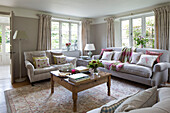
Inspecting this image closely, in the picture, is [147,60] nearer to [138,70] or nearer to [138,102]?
[138,70]

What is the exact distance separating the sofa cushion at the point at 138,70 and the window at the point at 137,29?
66.0 inches

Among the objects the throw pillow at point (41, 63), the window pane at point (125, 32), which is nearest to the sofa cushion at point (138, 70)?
the window pane at point (125, 32)

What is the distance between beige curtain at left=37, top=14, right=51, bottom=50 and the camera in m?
4.45

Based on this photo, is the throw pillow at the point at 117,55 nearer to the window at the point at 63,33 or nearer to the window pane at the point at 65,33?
the window at the point at 63,33

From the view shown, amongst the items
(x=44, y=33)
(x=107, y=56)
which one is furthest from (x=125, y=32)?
(x=44, y=33)

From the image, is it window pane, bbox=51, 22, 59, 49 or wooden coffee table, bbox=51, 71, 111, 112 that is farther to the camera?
window pane, bbox=51, 22, 59, 49

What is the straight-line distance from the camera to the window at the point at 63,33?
526 centimetres

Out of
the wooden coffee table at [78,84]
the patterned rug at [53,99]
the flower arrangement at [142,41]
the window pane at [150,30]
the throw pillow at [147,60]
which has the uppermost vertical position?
the window pane at [150,30]

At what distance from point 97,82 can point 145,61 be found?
1.78 meters

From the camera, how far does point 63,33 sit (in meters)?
5.52

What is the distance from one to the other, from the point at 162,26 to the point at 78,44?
3638 millimetres

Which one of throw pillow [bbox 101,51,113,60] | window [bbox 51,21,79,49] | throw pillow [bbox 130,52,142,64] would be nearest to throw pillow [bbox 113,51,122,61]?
throw pillow [bbox 101,51,113,60]

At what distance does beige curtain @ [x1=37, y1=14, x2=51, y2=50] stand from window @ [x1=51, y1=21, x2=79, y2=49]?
0.57m

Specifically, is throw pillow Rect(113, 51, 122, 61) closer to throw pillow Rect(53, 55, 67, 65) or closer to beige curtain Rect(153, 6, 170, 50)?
beige curtain Rect(153, 6, 170, 50)
